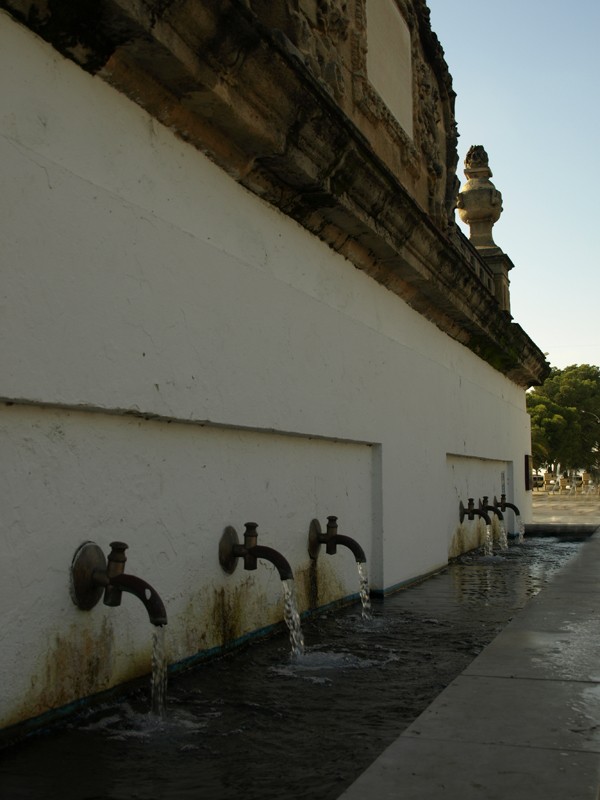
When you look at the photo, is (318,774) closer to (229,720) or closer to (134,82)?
(229,720)

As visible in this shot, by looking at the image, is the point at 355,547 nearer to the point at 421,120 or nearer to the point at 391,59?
the point at 391,59

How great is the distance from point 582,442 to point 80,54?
50.8 m

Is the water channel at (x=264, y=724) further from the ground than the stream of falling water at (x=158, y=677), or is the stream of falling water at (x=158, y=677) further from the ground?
the stream of falling water at (x=158, y=677)

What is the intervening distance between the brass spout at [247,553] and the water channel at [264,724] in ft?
1.21

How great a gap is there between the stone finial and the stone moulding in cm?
517

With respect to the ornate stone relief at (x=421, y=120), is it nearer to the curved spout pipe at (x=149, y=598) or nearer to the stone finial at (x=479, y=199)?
the stone finial at (x=479, y=199)

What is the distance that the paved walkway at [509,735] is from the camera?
1.86 metres

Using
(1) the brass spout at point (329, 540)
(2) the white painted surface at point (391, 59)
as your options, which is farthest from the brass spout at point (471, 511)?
(1) the brass spout at point (329, 540)

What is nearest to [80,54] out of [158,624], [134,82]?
[134,82]

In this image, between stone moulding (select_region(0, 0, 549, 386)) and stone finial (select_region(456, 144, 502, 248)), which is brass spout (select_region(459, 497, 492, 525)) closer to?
stone moulding (select_region(0, 0, 549, 386))

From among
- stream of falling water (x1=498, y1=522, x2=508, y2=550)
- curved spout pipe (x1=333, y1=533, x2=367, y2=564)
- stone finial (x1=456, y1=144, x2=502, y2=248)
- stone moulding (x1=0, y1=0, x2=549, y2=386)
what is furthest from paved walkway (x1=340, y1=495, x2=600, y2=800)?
stone finial (x1=456, y1=144, x2=502, y2=248)

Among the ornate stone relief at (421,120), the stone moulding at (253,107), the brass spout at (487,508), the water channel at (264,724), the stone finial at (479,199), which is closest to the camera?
the water channel at (264,724)

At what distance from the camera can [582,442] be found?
166 feet

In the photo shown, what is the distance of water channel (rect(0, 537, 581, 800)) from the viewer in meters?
2.19
